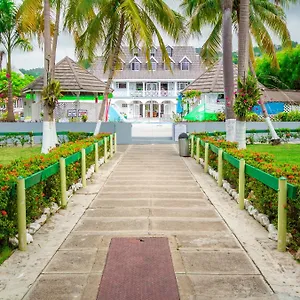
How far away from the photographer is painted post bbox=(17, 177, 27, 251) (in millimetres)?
6320

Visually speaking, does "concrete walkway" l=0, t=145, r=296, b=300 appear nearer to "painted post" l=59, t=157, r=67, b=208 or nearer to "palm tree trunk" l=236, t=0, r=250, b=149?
"painted post" l=59, t=157, r=67, b=208

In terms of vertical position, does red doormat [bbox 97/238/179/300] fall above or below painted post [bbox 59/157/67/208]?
below

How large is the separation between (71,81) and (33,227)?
79.8 feet

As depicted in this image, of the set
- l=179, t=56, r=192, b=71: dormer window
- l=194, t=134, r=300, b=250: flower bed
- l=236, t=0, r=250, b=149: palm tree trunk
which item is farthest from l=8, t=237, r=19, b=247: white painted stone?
l=179, t=56, r=192, b=71: dormer window

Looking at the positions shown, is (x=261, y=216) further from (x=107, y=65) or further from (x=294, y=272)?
(x=107, y=65)

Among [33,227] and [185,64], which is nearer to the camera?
[33,227]

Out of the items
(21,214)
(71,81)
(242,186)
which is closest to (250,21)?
(71,81)

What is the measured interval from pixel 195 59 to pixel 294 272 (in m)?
53.8

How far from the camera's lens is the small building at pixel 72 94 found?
98.8 ft

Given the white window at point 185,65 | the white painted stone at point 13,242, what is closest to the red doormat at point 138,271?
the white painted stone at point 13,242

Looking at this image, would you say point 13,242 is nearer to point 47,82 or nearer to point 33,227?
point 33,227

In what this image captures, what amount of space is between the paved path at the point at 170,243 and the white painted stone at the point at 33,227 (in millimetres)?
583

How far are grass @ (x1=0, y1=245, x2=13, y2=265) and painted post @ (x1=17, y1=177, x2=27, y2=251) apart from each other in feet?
0.55

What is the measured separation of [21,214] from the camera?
635 cm
